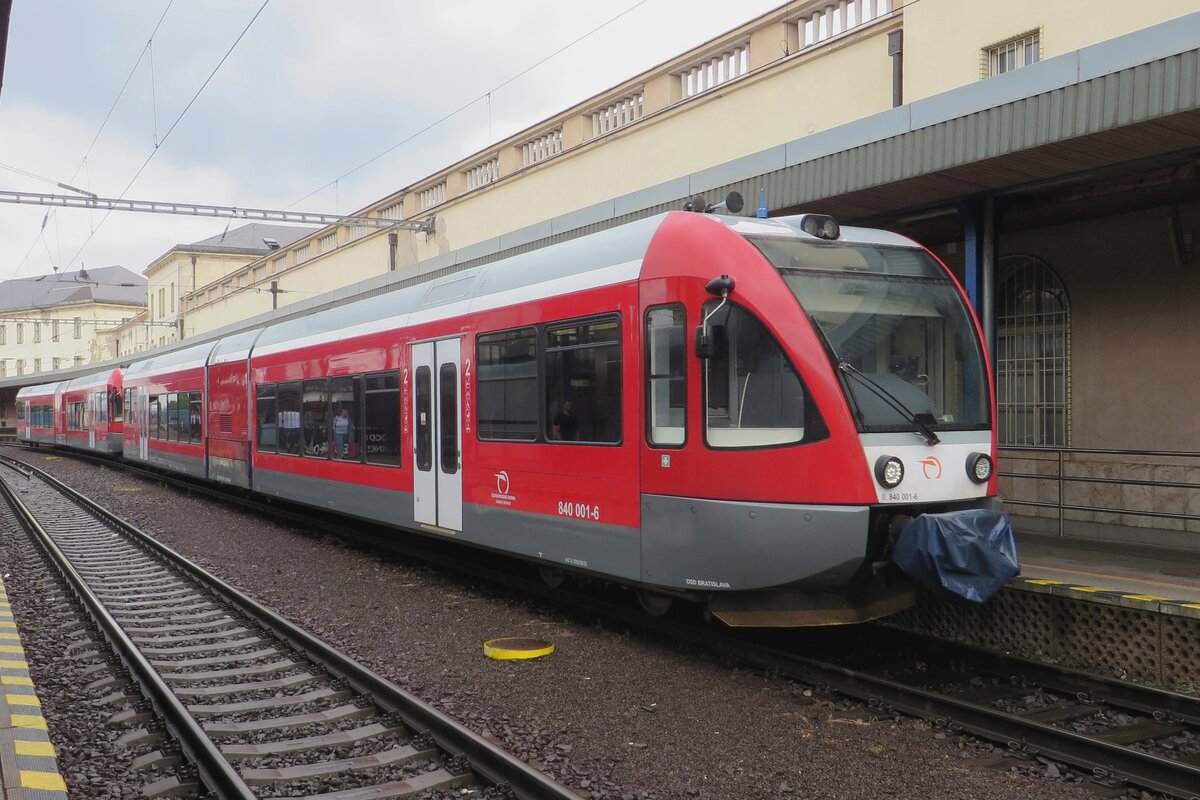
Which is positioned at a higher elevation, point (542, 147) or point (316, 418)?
point (542, 147)

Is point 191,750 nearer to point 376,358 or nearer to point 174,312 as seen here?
point 376,358

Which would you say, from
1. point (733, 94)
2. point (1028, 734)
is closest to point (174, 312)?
point (733, 94)

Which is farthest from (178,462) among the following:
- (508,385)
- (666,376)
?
(666,376)

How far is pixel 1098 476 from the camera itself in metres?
10.8

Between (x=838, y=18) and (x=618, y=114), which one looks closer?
(x=838, y=18)

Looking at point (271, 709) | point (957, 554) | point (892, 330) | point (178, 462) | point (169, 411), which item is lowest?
point (271, 709)

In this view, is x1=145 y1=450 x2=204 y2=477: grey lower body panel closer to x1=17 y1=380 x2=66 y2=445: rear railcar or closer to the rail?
the rail

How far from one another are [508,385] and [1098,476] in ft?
21.2

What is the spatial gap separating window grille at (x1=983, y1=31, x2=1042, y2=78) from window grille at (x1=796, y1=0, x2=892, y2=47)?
5.05 feet

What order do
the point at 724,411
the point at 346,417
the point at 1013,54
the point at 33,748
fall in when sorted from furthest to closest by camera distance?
1. the point at 346,417
2. the point at 1013,54
3. the point at 724,411
4. the point at 33,748

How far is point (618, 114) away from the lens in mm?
17094

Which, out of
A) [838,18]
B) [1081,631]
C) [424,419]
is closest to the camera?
[1081,631]

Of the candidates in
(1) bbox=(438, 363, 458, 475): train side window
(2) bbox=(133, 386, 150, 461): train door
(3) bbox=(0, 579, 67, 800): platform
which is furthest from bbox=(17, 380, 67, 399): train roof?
(3) bbox=(0, 579, 67, 800): platform

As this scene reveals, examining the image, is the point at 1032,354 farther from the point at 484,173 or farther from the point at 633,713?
the point at 484,173
